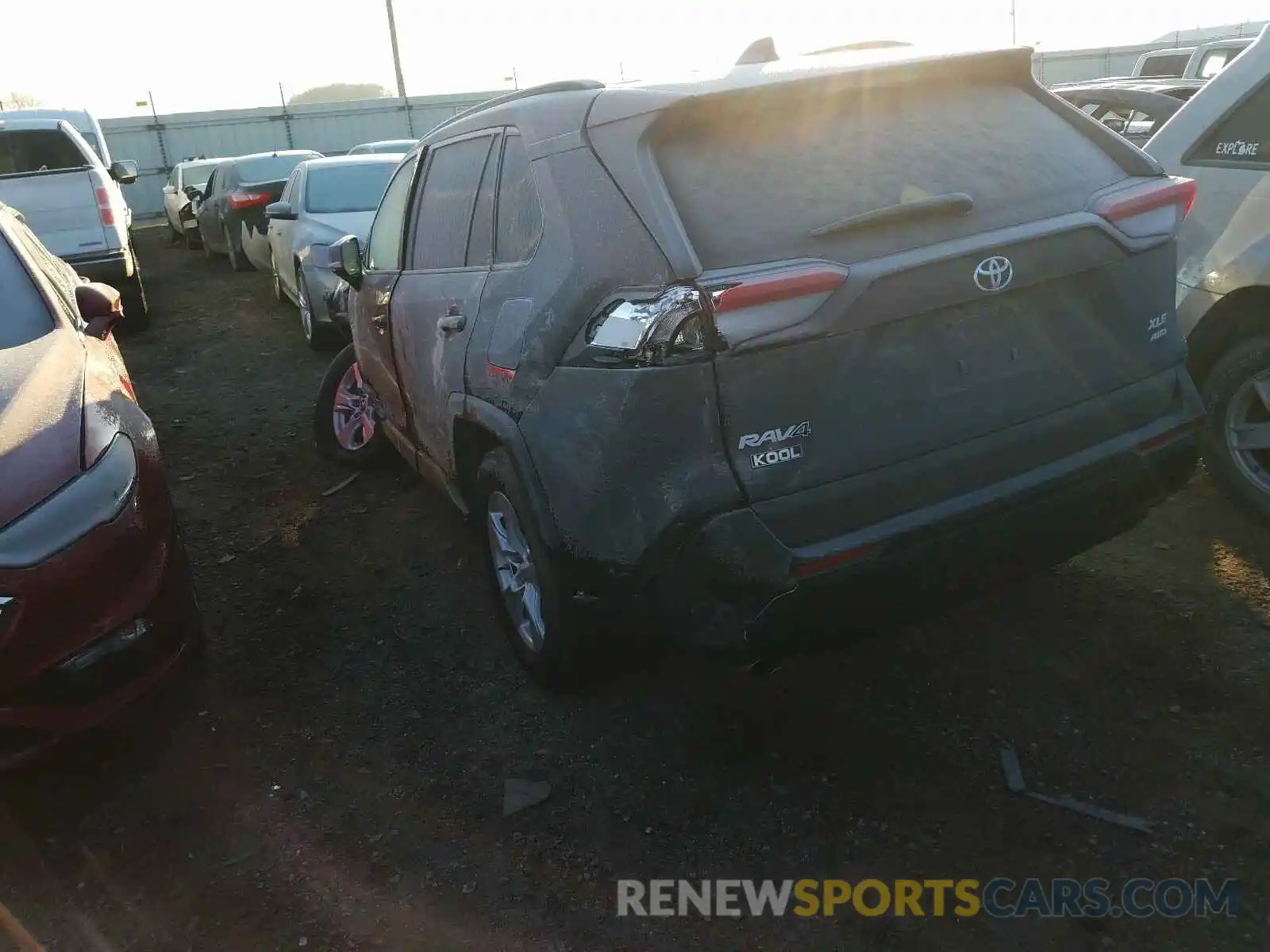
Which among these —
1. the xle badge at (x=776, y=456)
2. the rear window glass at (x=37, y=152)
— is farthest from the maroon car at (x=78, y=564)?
the rear window glass at (x=37, y=152)

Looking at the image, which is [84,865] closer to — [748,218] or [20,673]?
[20,673]

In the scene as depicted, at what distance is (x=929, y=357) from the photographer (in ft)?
8.10

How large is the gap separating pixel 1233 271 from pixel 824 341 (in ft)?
7.77

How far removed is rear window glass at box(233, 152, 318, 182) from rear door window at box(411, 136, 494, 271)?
10.3 m

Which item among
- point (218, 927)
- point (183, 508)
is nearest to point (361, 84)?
point (183, 508)

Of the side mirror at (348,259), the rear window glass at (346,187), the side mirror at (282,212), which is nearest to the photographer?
the side mirror at (348,259)

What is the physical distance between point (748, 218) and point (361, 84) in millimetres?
57060

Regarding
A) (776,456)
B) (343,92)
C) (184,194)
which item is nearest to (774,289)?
(776,456)

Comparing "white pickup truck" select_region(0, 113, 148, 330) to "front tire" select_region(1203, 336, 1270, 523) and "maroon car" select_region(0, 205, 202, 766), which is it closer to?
"maroon car" select_region(0, 205, 202, 766)

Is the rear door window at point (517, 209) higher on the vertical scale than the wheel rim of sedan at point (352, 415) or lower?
higher

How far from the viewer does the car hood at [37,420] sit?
9.25 feet

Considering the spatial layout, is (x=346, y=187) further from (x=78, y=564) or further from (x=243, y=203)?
(x=78, y=564)

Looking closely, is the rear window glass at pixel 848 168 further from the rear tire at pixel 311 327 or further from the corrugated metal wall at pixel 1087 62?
the corrugated metal wall at pixel 1087 62

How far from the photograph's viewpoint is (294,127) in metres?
30.2
